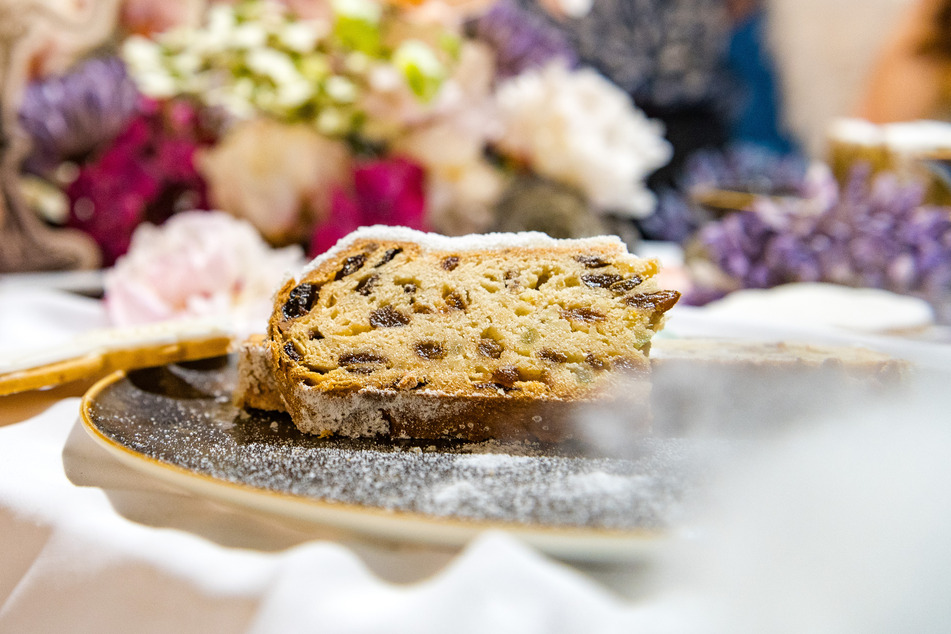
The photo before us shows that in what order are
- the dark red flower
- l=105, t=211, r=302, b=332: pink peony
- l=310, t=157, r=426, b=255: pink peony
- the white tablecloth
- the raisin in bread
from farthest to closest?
1. the dark red flower
2. l=310, t=157, r=426, b=255: pink peony
3. l=105, t=211, r=302, b=332: pink peony
4. the raisin in bread
5. the white tablecloth

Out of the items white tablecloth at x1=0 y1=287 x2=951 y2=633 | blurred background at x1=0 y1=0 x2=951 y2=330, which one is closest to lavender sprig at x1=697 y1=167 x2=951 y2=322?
blurred background at x1=0 y1=0 x2=951 y2=330

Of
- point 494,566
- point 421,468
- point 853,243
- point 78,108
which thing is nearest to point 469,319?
point 421,468

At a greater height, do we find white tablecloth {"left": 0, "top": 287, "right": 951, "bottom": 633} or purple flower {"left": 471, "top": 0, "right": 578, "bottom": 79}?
purple flower {"left": 471, "top": 0, "right": 578, "bottom": 79}

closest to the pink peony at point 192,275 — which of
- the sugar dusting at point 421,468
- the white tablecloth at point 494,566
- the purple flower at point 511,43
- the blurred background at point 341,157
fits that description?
the blurred background at point 341,157

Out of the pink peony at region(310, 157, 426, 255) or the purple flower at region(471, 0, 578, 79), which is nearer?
the pink peony at region(310, 157, 426, 255)

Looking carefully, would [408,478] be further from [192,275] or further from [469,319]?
[192,275]

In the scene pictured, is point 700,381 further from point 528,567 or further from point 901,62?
point 901,62

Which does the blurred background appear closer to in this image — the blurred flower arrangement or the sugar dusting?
the blurred flower arrangement

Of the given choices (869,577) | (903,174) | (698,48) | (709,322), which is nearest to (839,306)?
(709,322)
